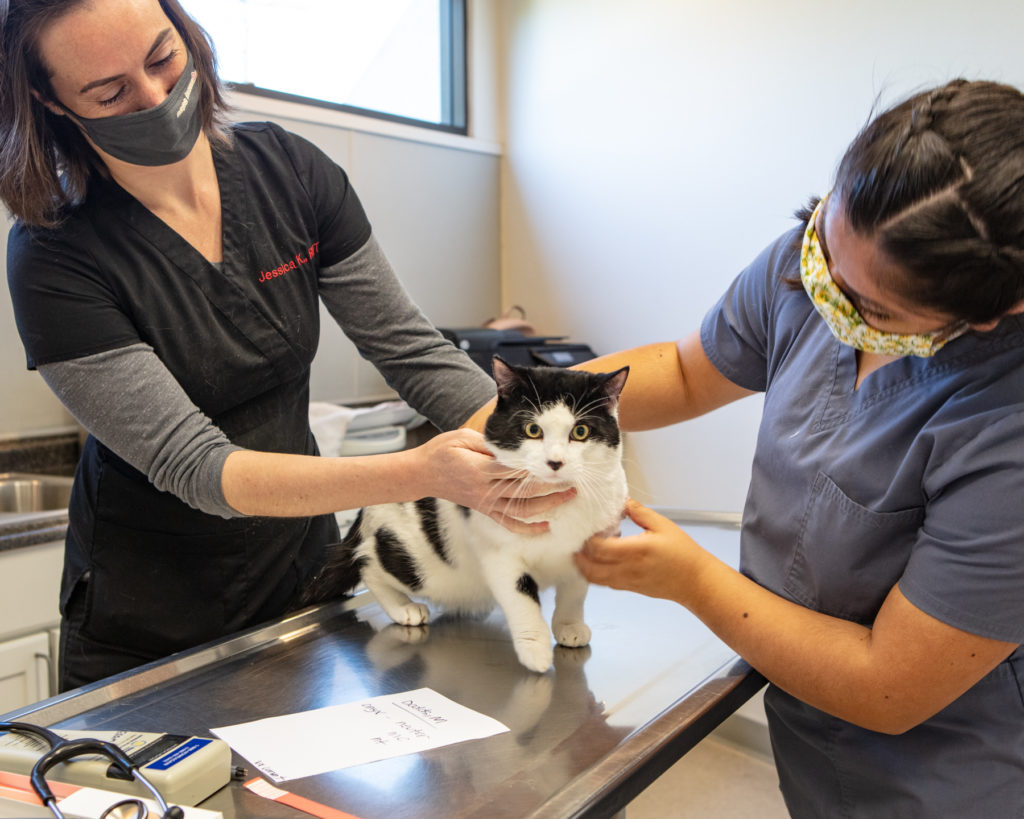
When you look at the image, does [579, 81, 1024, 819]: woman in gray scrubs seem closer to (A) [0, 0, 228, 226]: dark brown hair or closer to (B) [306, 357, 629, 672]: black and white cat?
(B) [306, 357, 629, 672]: black and white cat

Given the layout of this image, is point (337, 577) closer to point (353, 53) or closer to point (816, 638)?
point (816, 638)

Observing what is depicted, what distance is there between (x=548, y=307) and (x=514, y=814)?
3030 millimetres

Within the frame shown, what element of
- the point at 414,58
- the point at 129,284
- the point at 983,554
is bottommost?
the point at 983,554

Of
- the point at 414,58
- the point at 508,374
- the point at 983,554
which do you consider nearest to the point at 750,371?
the point at 508,374

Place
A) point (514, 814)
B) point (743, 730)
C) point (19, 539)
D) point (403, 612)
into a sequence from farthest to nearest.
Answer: point (743, 730) → point (19, 539) → point (403, 612) → point (514, 814)

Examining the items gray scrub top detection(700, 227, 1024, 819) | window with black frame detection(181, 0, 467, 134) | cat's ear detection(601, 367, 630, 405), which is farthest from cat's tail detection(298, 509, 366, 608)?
window with black frame detection(181, 0, 467, 134)

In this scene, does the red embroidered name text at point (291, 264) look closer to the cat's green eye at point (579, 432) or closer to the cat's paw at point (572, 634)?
the cat's green eye at point (579, 432)

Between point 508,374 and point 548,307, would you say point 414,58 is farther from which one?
point 508,374

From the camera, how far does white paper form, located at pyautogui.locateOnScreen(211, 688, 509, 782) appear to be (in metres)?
0.85

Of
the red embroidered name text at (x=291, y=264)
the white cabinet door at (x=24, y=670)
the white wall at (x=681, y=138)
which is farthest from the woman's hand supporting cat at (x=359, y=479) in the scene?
the white wall at (x=681, y=138)

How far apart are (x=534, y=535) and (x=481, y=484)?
0.48ft

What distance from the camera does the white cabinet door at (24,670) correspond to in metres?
1.97

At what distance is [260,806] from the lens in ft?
2.54

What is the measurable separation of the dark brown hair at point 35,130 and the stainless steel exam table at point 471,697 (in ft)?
2.19
